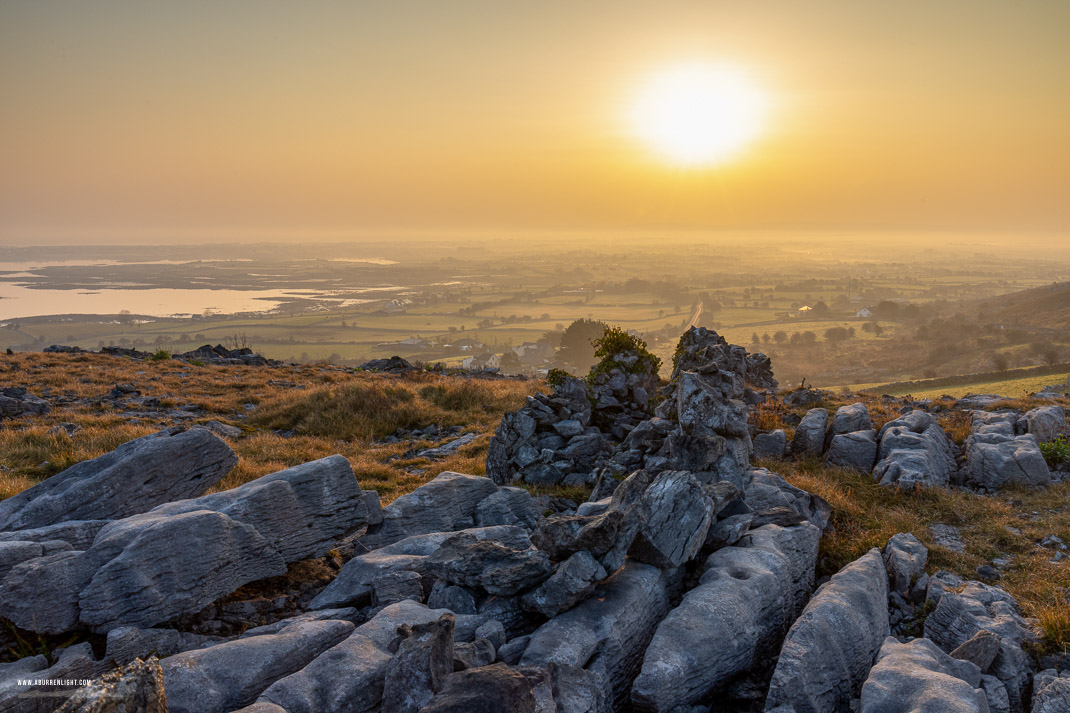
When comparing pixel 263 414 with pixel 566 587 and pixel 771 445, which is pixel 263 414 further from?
pixel 771 445

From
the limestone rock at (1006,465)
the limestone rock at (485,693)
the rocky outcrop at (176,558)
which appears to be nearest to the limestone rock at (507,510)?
the rocky outcrop at (176,558)

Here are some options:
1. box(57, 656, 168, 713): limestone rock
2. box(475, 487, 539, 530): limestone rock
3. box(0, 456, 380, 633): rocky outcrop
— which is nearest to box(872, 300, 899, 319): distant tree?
box(475, 487, 539, 530): limestone rock

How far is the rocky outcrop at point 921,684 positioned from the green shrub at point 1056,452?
14.6 m

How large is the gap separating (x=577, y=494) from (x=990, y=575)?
33.1ft

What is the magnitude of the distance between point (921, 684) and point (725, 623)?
2.65m

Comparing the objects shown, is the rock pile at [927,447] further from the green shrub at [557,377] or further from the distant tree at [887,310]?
the distant tree at [887,310]

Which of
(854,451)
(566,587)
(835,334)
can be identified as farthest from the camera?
(835,334)

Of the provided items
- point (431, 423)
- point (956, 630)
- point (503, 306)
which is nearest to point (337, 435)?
point (431, 423)

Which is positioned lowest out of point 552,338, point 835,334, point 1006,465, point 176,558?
point 552,338

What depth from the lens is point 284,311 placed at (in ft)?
543

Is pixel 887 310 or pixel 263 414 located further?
pixel 887 310

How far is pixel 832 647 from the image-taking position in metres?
8.68

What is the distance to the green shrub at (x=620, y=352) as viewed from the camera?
22688 mm

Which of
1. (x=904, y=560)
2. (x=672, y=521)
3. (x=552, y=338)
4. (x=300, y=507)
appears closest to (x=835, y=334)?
(x=552, y=338)
